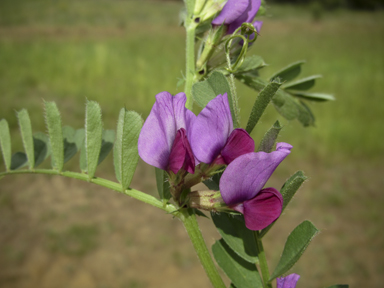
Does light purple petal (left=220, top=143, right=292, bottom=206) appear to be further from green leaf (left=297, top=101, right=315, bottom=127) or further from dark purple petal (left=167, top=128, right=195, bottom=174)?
green leaf (left=297, top=101, right=315, bottom=127)

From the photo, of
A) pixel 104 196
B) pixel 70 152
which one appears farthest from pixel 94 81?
pixel 70 152

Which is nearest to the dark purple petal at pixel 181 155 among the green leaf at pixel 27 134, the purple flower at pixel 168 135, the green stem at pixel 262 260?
the purple flower at pixel 168 135

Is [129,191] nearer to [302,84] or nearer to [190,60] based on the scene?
[190,60]

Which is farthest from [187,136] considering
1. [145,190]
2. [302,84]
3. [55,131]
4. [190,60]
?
[145,190]

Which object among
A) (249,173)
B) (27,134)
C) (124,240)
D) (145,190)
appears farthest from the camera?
(145,190)

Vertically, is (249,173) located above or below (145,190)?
above

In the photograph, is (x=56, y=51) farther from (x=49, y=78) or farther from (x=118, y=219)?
(x=118, y=219)
